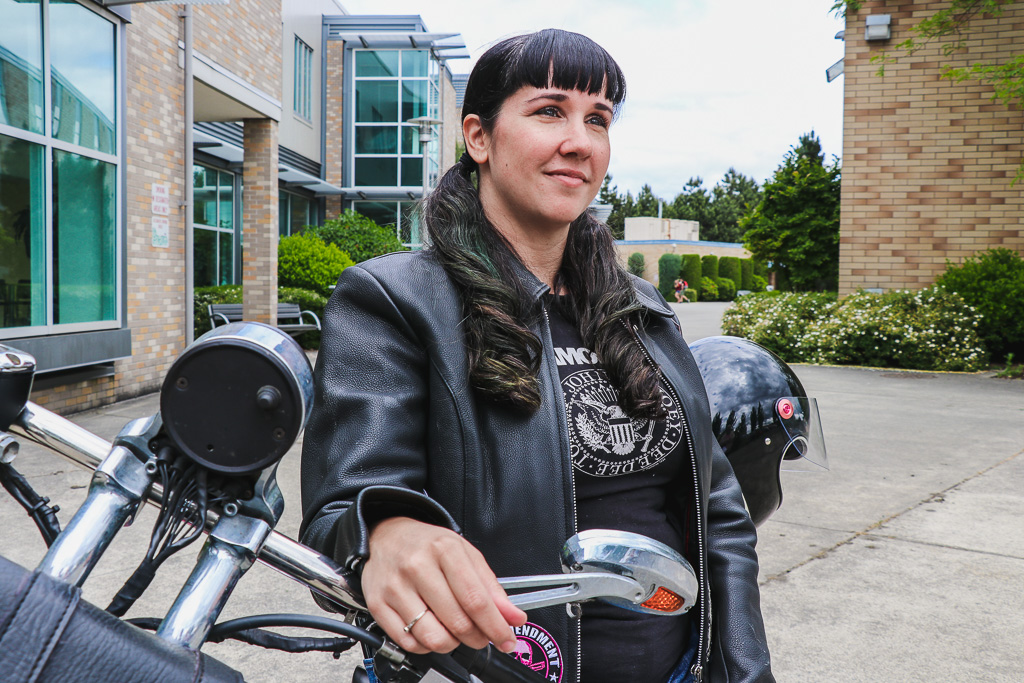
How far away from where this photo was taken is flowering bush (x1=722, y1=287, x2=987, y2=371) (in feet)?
39.9

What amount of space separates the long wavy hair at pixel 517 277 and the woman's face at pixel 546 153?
0.09 ft

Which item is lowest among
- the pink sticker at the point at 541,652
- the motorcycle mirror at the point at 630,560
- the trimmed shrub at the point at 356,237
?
the pink sticker at the point at 541,652

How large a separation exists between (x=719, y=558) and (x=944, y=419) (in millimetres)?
7699

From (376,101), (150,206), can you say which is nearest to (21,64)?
(150,206)

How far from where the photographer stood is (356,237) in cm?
1969

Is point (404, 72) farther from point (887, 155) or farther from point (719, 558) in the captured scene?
point (719, 558)

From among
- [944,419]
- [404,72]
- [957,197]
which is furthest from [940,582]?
[404,72]

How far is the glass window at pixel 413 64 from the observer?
24484 mm

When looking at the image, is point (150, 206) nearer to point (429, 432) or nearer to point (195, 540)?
point (429, 432)

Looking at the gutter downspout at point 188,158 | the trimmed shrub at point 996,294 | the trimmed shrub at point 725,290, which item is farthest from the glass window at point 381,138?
the trimmed shrub at point 725,290

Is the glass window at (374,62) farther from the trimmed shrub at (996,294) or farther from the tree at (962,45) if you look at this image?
the trimmed shrub at (996,294)

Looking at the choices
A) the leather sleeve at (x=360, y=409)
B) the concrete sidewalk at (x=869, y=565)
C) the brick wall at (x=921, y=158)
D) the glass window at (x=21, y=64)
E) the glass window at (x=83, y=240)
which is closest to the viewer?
the leather sleeve at (x=360, y=409)

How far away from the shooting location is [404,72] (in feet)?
80.9

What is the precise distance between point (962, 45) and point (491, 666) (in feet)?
49.3
